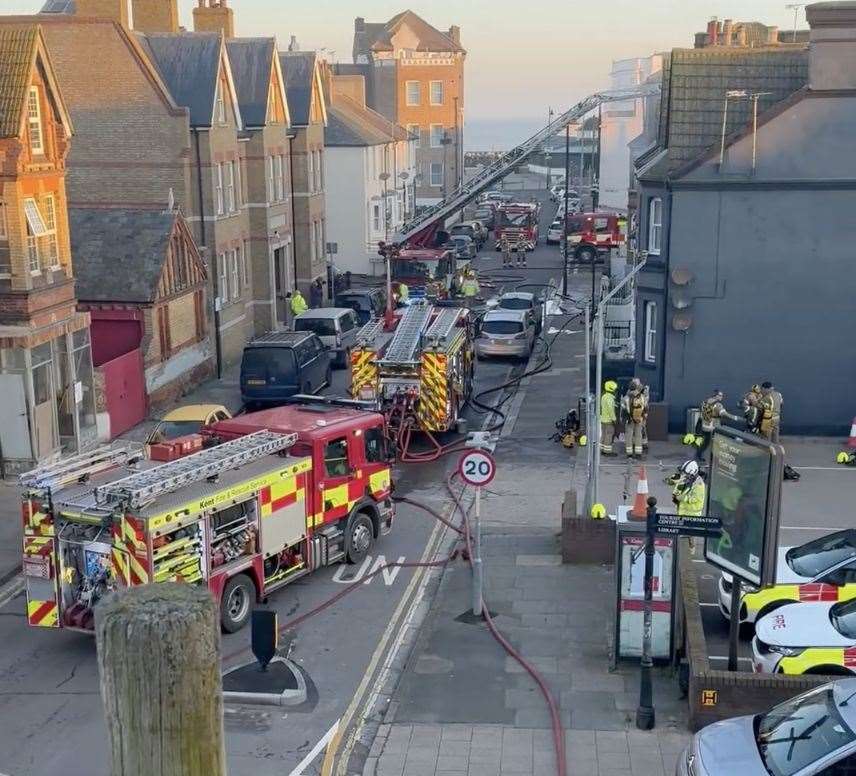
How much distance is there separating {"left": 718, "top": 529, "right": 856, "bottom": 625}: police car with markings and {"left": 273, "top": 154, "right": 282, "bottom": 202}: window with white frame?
2727 cm

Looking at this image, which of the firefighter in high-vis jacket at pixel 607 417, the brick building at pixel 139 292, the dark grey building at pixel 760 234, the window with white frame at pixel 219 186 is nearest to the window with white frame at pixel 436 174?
the window with white frame at pixel 219 186

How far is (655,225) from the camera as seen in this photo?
87.4 feet

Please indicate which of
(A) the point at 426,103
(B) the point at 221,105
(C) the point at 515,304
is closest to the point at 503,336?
(C) the point at 515,304

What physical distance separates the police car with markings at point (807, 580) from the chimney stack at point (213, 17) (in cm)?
3350

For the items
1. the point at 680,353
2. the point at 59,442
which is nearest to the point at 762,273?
the point at 680,353

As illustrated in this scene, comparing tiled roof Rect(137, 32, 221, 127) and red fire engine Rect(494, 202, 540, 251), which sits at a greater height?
tiled roof Rect(137, 32, 221, 127)

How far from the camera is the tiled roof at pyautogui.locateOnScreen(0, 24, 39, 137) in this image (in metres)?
22.0

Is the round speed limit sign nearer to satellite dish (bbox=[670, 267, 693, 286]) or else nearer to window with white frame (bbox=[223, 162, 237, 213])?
satellite dish (bbox=[670, 267, 693, 286])

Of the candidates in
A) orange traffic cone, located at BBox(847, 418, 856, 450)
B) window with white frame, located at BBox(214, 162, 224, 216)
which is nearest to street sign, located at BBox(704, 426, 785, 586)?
orange traffic cone, located at BBox(847, 418, 856, 450)

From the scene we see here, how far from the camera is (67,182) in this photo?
111ft

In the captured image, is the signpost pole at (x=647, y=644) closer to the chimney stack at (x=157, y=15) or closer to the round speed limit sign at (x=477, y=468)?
the round speed limit sign at (x=477, y=468)

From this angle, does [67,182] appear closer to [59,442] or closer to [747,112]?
[59,442]

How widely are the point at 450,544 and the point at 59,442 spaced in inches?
388

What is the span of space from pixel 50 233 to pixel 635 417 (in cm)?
1275
